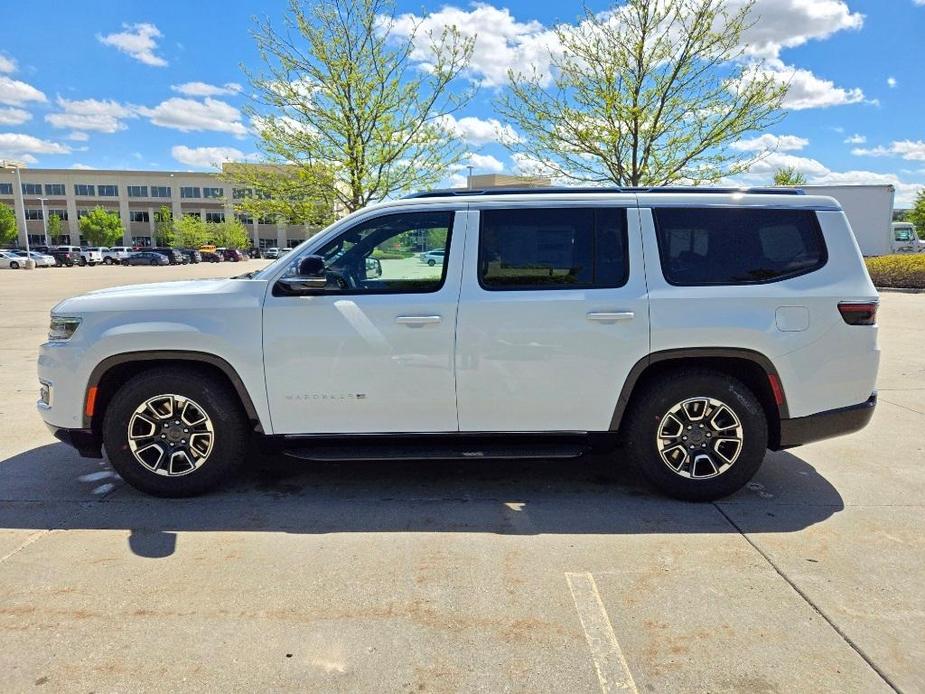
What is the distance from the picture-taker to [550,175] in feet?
43.5

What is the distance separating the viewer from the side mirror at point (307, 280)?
3672 mm

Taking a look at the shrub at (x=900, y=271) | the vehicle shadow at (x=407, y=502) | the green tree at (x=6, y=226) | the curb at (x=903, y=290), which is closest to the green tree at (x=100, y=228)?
the green tree at (x=6, y=226)

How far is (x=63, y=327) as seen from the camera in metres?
3.84

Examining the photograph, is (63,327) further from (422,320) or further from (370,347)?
(422,320)

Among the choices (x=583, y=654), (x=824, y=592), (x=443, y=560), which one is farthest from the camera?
(x=443, y=560)

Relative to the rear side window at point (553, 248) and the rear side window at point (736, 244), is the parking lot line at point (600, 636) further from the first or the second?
the rear side window at point (736, 244)

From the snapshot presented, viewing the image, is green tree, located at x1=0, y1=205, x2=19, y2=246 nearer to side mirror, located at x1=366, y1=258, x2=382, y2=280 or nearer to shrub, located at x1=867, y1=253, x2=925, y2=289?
shrub, located at x1=867, y1=253, x2=925, y2=289

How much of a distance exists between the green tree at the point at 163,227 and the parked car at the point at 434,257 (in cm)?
9657

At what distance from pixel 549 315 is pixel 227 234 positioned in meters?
96.8

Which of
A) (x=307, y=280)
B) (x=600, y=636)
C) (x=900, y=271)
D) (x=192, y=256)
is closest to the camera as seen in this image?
(x=600, y=636)

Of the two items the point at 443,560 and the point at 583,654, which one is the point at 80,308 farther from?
the point at 583,654

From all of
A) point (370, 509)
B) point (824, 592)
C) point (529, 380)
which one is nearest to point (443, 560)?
point (370, 509)

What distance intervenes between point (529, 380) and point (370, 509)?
1.31 meters

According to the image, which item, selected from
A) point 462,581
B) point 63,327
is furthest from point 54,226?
point 462,581
